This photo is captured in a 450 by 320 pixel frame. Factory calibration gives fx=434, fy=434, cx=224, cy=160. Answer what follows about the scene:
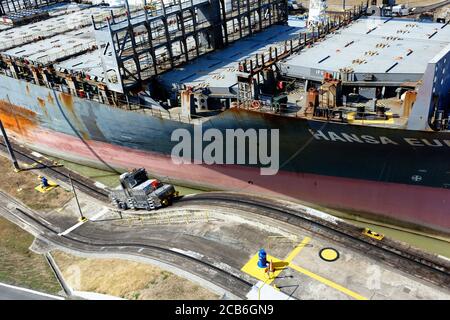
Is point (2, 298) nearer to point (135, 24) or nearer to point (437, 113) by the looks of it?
point (135, 24)

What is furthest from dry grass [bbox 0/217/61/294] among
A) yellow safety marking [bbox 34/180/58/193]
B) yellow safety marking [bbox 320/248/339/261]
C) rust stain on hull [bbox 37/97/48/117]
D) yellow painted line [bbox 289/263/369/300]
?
yellow safety marking [bbox 320/248/339/261]

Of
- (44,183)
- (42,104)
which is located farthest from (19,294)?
(42,104)

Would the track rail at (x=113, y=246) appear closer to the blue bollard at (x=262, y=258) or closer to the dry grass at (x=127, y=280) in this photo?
the dry grass at (x=127, y=280)

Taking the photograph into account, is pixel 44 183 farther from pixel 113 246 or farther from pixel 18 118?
pixel 113 246

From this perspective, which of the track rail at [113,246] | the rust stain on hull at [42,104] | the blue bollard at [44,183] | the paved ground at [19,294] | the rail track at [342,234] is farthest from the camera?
the rust stain on hull at [42,104]

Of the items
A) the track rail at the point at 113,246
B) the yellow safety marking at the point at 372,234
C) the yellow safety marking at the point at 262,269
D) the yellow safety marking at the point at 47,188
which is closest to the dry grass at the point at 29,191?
the yellow safety marking at the point at 47,188

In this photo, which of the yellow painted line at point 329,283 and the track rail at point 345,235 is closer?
the yellow painted line at point 329,283

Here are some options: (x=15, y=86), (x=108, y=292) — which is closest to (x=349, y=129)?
(x=108, y=292)
